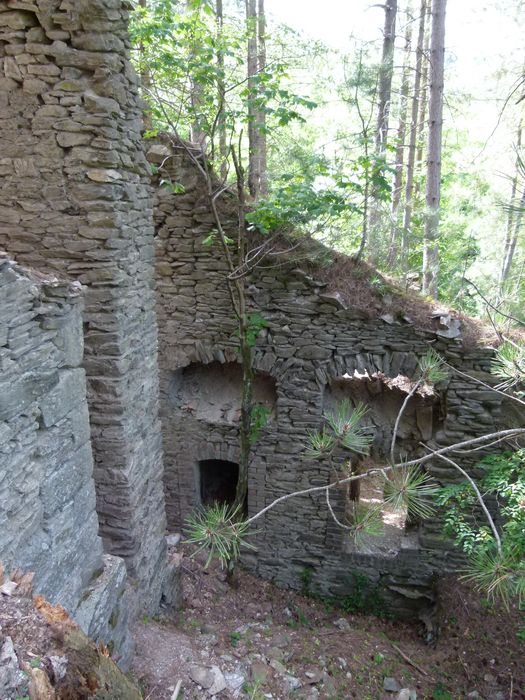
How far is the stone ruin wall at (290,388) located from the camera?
611 cm

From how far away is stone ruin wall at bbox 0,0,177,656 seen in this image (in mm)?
3449

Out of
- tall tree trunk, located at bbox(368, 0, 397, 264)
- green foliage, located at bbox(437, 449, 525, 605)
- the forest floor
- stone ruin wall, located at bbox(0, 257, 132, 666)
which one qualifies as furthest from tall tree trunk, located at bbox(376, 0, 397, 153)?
the forest floor

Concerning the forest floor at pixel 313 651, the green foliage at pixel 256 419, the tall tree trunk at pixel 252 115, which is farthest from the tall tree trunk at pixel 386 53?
the forest floor at pixel 313 651

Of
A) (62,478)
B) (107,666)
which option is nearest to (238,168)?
(62,478)

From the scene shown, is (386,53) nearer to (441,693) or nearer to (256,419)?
(256,419)

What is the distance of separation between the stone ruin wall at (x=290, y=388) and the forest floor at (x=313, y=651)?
60 centimetres

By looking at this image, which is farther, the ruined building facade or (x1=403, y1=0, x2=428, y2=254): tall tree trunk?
(x1=403, y1=0, x2=428, y2=254): tall tree trunk

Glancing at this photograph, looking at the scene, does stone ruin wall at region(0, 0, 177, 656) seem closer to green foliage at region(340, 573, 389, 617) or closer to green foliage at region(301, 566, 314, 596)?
green foliage at region(301, 566, 314, 596)

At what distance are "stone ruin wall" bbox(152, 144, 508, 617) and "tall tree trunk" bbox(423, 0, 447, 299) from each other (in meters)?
2.41

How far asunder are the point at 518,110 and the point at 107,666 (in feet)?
27.3

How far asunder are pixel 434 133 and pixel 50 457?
8212mm

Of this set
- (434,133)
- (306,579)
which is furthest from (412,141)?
(306,579)

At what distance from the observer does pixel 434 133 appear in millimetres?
8258

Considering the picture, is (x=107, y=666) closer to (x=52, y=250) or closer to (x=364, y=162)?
(x=52, y=250)
